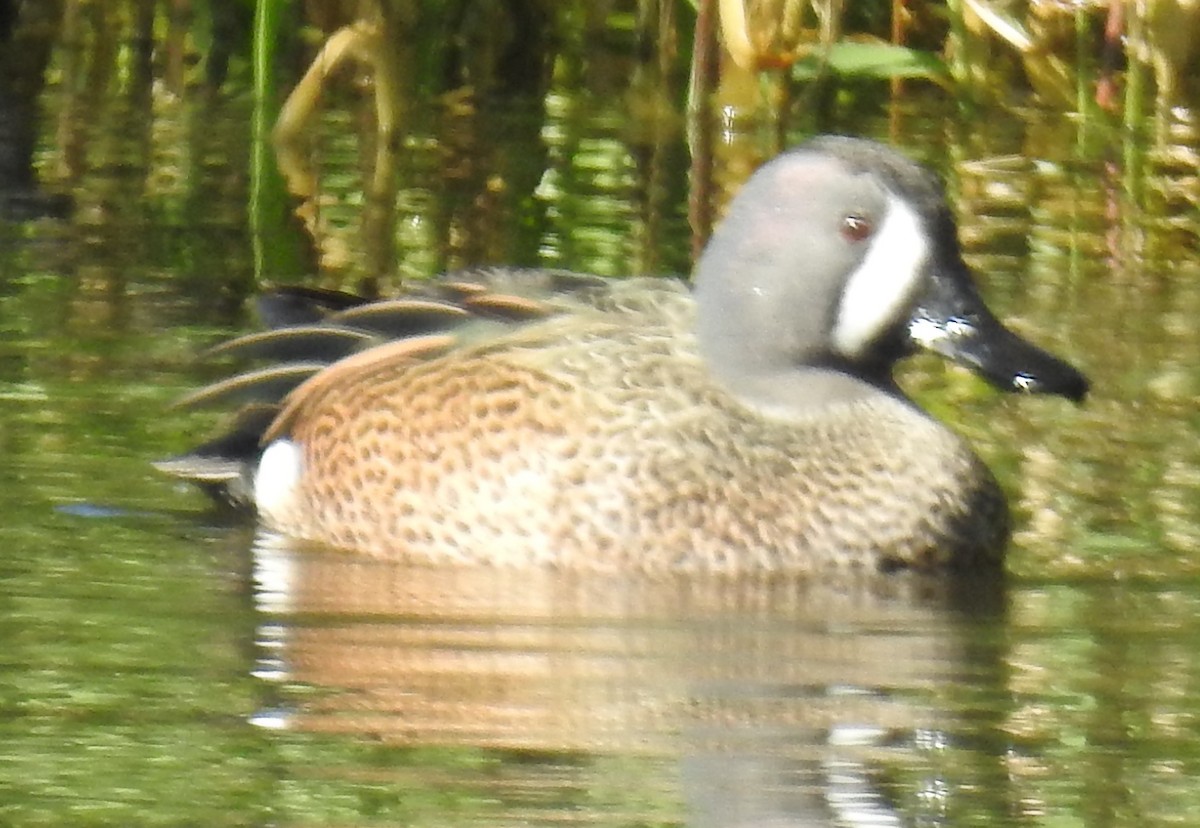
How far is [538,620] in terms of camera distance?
5289 millimetres

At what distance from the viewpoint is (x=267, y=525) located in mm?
6289

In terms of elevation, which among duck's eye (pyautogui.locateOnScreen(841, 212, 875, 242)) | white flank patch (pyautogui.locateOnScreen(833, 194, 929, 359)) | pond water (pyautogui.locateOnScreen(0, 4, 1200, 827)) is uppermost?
duck's eye (pyautogui.locateOnScreen(841, 212, 875, 242))

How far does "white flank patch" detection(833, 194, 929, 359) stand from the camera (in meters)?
5.80

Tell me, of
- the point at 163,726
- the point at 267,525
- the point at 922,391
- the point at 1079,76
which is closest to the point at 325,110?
the point at 1079,76

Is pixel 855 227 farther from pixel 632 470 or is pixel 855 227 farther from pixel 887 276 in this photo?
pixel 632 470

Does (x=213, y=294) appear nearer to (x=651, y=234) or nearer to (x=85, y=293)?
(x=85, y=293)

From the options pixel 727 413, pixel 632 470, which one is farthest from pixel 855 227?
pixel 632 470

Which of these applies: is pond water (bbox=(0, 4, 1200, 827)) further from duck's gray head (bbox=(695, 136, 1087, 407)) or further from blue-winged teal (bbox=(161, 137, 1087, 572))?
duck's gray head (bbox=(695, 136, 1087, 407))

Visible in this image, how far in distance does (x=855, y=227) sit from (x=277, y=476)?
53.3 inches

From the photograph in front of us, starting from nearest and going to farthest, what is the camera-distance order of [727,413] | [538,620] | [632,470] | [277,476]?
[538,620] < [632,470] < [727,413] < [277,476]

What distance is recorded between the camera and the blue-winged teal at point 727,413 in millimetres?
5668

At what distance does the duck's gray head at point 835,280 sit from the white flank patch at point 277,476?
947 mm

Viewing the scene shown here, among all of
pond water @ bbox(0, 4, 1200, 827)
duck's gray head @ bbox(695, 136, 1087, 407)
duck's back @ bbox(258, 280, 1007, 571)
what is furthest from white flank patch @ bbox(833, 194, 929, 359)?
pond water @ bbox(0, 4, 1200, 827)

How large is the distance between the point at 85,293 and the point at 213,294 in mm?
353
